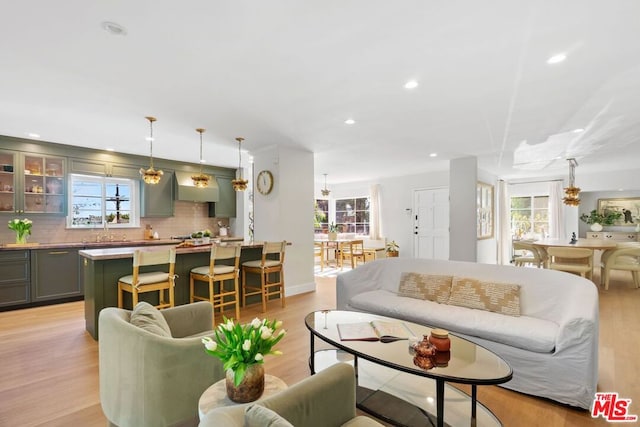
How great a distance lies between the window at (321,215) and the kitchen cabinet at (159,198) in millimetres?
4974

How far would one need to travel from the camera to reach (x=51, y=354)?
3.00m

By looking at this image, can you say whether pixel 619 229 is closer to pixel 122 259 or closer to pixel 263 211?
pixel 263 211

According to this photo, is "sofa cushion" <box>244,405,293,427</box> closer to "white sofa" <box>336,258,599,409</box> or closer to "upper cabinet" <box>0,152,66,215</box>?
"white sofa" <box>336,258,599,409</box>

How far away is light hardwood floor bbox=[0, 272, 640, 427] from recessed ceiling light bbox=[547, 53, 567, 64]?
2518 mm

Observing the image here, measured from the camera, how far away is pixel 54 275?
4762mm

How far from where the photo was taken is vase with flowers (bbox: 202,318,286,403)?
4.25ft

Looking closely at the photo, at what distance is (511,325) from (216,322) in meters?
3.19

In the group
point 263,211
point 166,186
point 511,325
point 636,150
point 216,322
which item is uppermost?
point 636,150

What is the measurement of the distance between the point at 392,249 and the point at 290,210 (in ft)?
13.8

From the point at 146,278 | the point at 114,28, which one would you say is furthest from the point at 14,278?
the point at 114,28

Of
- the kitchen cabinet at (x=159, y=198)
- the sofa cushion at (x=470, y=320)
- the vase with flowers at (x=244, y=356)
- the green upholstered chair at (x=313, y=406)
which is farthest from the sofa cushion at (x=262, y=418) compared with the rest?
the kitchen cabinet at (x=159, y=198)

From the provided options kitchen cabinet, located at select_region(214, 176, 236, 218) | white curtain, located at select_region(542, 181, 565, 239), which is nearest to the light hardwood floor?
kitchen cabinet, located at select_region(214, 176, 236, 218)

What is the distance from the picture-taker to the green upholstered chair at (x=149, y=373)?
163 centimetres

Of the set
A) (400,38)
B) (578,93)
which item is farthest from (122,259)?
(578,93)
